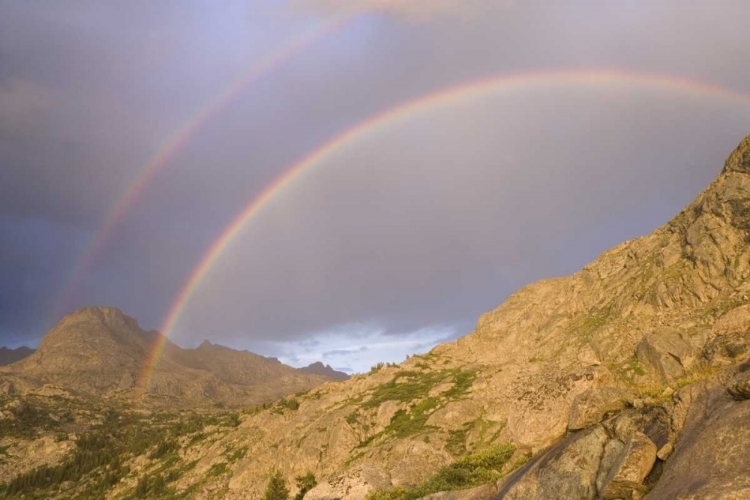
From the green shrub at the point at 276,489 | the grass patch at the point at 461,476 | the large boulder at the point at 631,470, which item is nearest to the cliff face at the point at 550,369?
the large boulder at the point at 631,470

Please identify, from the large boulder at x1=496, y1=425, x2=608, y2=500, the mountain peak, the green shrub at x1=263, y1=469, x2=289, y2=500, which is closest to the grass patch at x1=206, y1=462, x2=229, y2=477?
the green shrub at x1=263, y1=469, x2=289, y2=500

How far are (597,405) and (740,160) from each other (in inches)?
3492

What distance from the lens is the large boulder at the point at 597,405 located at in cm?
1972

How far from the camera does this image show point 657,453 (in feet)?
51.8

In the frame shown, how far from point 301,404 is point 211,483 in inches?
1152

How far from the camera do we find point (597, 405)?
19.9 meters

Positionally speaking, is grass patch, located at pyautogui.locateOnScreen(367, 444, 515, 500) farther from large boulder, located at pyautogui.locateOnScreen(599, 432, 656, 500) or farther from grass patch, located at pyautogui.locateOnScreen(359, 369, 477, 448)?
grass patch, located at pyautogui.locateOnScreen(359, 369, 477, 448)

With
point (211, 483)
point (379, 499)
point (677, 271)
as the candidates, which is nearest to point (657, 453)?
point (379, 499)

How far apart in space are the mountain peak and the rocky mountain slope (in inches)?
12.8

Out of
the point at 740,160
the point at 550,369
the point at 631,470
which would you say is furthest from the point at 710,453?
the point at 740,160

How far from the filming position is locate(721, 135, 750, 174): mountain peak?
8354 centimetres

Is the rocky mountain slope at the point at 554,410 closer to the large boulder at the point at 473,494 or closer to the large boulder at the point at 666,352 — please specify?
the large boulder at the point at 473,494

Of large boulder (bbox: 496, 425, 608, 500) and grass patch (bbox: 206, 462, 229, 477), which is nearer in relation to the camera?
large boulder (bbox: 496, 425, 608, 500)

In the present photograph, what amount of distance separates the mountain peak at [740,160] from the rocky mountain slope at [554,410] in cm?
32
